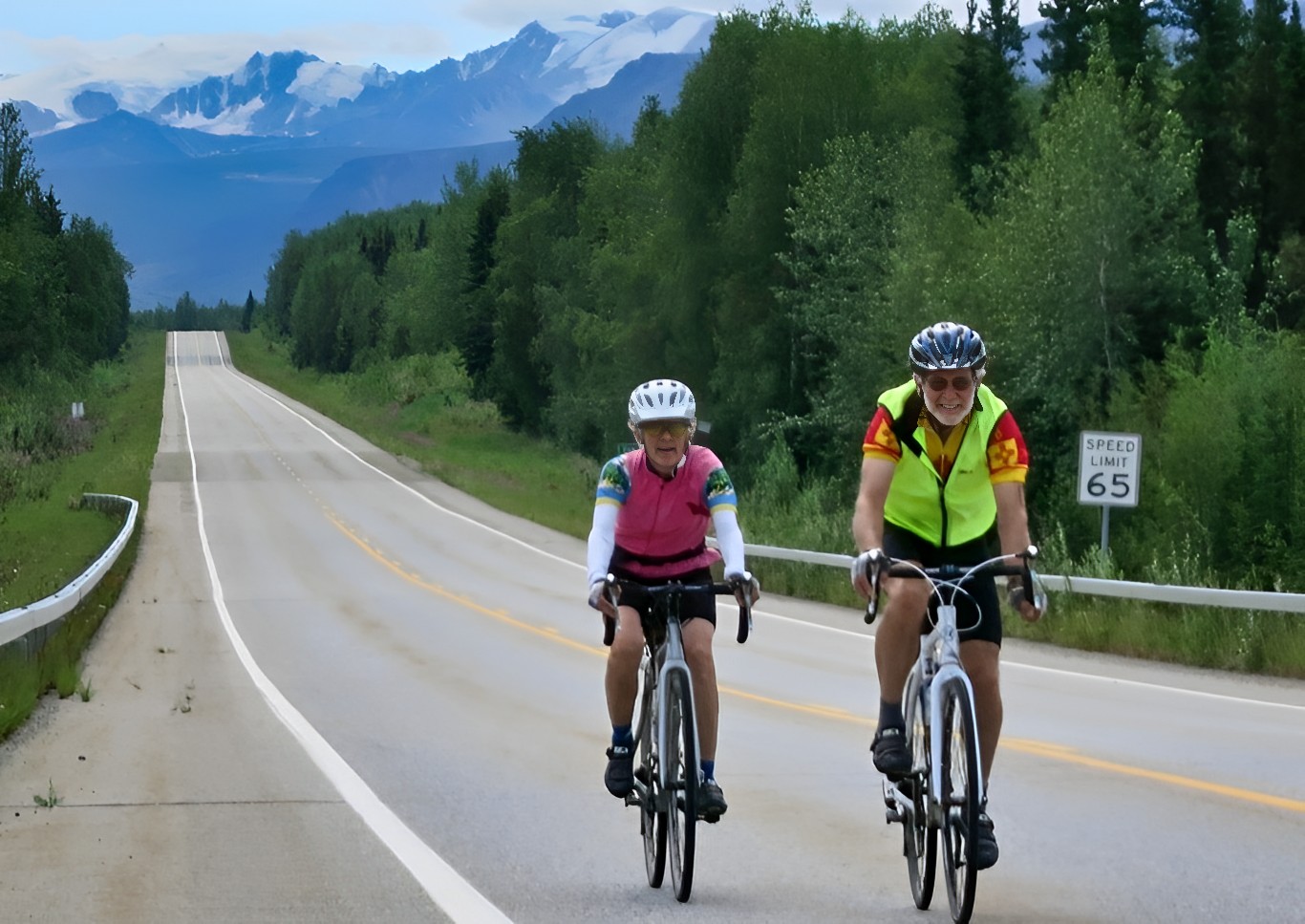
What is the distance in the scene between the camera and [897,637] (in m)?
6.34

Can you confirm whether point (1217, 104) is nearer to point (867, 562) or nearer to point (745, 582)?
point (745, 582)

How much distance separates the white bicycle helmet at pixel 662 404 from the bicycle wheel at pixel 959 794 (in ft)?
5.28

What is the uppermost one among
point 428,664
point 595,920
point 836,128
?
point 836,128

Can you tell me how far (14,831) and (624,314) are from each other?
55.4 meters

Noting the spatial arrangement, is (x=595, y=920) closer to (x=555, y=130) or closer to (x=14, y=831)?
(x=14, y=831)

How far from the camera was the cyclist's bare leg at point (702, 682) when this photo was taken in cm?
689

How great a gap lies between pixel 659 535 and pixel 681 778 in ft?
3.26

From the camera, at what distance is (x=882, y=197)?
153 feet

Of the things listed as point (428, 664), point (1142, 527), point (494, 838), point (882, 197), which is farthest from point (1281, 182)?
point (494, 838)

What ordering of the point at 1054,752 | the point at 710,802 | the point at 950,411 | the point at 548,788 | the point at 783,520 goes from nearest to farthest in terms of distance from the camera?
the point at 950,411, the point at 710,802, the point at 548,788, the point at 1054,752, the point at 783,520

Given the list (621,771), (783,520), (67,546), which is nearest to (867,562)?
(621,771)

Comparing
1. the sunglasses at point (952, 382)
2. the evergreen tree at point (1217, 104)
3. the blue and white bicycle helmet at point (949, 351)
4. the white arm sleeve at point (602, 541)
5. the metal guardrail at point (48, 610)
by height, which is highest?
the evergreen tree at point (1217, 104)

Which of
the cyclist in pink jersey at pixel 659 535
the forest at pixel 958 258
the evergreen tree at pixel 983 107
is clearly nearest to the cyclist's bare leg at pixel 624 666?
the cyclist in pink jersey at pixel 659 535

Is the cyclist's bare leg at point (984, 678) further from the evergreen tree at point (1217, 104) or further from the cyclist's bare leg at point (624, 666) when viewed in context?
the evergreen tree at point (1217, 104)
